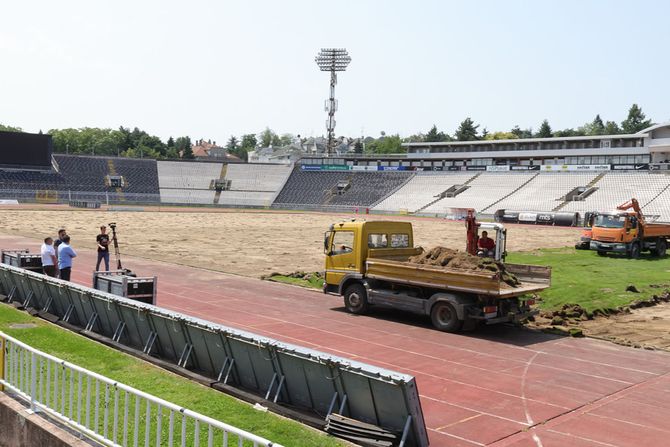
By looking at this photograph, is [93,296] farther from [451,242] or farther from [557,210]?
[557,210]

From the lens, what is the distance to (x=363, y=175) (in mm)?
107938

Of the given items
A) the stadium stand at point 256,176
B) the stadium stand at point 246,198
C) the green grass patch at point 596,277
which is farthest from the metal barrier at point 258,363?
the stadium stand at point 256,176

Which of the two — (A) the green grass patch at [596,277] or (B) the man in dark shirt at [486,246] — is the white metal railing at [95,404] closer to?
(A) the green grass patch at [596,277]

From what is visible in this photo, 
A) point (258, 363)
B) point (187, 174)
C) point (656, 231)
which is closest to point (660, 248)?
point (656, 231)

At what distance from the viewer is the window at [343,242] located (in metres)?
17.5

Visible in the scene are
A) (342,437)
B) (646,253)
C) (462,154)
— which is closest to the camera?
(342,437)

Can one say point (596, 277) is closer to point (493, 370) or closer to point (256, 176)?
point (493, 370)

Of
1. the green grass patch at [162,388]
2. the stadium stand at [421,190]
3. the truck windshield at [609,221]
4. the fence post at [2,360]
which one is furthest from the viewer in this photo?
the stadium stand at [421,190]

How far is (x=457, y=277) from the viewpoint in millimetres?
14695

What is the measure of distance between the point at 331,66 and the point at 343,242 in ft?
349

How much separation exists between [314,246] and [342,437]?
2976 cm

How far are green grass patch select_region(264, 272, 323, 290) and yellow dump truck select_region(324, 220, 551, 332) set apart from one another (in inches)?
164

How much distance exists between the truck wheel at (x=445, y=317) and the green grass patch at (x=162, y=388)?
22.8 ft

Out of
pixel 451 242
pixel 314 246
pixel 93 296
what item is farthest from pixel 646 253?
pixel 93 296
